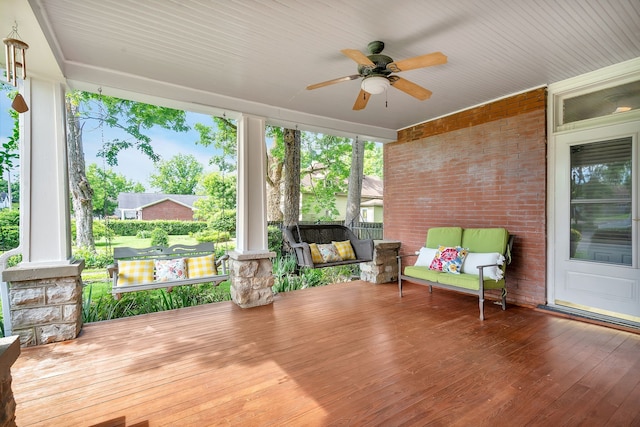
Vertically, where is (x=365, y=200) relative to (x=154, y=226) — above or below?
above

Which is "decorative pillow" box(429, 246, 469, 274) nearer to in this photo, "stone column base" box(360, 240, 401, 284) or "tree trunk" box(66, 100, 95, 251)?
"stone column base" box(360, 240, 401, 284)

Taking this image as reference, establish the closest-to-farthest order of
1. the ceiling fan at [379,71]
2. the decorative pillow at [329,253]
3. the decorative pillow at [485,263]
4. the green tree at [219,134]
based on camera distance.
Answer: the ceiling fan at [379,71] → the decorative pillow at [485,263] → the decorative pillow at [329,253] → the green tree at [219,134]

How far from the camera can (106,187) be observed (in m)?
4.46

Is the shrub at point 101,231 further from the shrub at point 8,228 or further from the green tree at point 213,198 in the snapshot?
the green tree at point 213,198

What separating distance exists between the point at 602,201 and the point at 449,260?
1694 millimetres

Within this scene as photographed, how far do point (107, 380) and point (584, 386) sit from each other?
3.31 m

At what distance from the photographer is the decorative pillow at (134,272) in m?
3.47

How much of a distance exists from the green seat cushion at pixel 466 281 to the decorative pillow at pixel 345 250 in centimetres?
167

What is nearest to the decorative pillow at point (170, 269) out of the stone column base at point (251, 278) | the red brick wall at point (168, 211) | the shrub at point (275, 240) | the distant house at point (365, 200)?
the stone column base at point (251, 278)

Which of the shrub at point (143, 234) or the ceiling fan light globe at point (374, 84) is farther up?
the ceiling fan light globe at point (374, 84)

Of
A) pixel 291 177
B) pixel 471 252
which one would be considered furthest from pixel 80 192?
pixel 471 252

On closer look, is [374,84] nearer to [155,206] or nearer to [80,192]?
[155,206]

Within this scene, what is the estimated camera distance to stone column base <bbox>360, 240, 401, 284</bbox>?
196 inches

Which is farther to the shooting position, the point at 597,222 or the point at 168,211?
the point at 168,211
